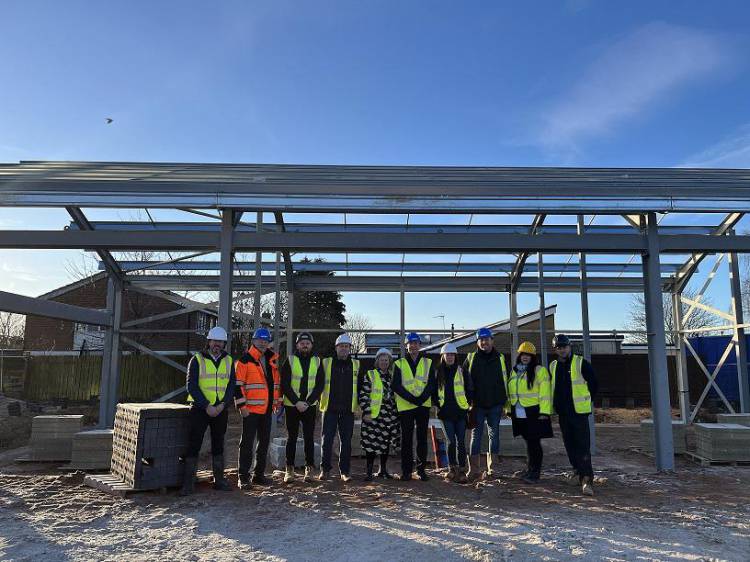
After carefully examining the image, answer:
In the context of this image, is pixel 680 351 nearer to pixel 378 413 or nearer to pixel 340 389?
pixel 378 413

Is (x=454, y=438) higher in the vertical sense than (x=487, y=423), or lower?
lower

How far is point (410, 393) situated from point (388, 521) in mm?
2051

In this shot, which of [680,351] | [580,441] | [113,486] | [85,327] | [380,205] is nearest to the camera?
[113,486]

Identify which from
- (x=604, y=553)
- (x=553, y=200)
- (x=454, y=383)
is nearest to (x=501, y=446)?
(x=454, y=383)

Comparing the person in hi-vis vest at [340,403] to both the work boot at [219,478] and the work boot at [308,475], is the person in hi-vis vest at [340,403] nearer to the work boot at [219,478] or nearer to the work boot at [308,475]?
the work boot at [308,475]

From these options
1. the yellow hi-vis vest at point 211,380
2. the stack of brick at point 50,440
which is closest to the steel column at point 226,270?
the yellow hi-vis vest at point 211,380

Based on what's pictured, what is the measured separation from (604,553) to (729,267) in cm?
1037

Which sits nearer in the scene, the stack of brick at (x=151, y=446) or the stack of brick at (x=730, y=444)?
the stack of brick at (x=151, y=446)

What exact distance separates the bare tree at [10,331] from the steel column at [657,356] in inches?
1156

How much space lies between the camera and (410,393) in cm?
757

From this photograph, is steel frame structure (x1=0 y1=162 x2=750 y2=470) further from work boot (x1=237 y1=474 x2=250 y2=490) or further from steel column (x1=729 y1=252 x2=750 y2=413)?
steel column (x1=729 y1=252 x2=750 y2=413)

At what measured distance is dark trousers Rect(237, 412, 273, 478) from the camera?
729 cm

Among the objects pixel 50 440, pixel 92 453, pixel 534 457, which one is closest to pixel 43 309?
pixel 50 440

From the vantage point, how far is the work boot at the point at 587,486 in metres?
6.91
